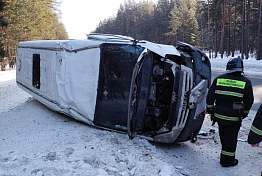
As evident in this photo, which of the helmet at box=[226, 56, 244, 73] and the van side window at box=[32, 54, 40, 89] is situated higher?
the helmet at box=[226, 56, 244, 73]

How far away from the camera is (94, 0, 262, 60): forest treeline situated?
30859 millimetres

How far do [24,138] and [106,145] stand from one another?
55.8 inches

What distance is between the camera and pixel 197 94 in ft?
12.2

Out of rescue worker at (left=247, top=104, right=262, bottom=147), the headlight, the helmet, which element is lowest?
rescue worker at (left=247, top=104, right=262, bottom=147)

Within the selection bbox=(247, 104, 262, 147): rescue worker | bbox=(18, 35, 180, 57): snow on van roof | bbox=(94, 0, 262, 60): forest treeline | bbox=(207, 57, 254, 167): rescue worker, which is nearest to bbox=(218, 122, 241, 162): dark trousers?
bbox=(207, 57, 254, 167): rescue worker

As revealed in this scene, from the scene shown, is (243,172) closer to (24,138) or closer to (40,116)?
(24,138)

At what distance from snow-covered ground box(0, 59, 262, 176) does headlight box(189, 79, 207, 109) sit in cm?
91

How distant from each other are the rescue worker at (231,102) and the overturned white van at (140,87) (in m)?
0.37

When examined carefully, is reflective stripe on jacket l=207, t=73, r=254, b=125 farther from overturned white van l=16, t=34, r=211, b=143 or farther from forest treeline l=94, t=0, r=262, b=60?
forest treeline l=94, t=0, r=262, b=60

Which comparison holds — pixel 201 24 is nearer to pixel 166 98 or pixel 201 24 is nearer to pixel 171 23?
pixel 171 23

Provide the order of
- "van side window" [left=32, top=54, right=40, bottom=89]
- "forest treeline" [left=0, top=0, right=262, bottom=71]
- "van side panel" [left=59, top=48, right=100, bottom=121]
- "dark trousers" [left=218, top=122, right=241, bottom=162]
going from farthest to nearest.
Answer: "forest treeline" [left=0, top=0, right=262, bottom=71] < "van side window" [left=32, top=54, right=40, bottom=89] < "van side panel" [left=59, top=48, right=100, bottom=121] < "dark trousers" [left=218, top=122, right=241, bottom=162]

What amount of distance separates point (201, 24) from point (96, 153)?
1646 inches

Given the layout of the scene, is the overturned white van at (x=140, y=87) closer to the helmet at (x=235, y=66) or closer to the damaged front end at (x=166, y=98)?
the damaged front end at (x=166, y=98)

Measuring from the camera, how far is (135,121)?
384 cm
